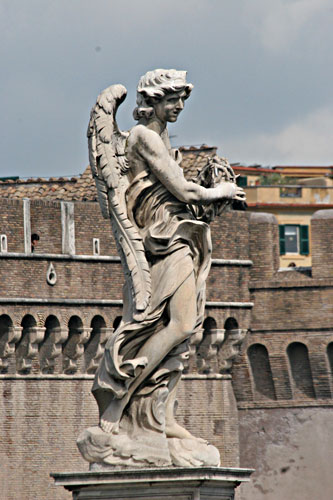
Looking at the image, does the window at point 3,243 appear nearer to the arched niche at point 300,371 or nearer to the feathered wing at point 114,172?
the arched niche at point 300,371

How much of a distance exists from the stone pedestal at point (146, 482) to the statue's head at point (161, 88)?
176 centimetres

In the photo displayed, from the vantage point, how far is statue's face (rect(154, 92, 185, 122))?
8.94 metres

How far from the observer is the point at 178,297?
8.71 m

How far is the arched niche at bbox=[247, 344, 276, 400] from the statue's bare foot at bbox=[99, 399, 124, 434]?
75.7 ft

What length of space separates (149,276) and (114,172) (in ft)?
1.77

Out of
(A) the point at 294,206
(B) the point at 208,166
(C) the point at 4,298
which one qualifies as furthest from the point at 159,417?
(A) the point at 294,206

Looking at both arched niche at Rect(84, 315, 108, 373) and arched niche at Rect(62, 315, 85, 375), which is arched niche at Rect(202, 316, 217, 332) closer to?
arched niche at Rect(84, 315, 108, 373)

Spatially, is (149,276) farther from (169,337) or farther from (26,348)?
(26,348)

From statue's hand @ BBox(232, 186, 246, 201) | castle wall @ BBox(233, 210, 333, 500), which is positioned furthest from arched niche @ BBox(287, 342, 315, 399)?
statue's hand @ BBox(232, 186, 246, 201)

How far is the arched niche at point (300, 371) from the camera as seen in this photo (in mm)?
31516

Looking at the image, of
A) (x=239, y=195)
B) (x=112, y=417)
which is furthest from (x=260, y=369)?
(x=112, y=417)

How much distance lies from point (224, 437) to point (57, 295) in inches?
161

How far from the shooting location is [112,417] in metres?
8.72

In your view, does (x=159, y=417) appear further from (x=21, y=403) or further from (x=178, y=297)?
(x=21, y=403)
